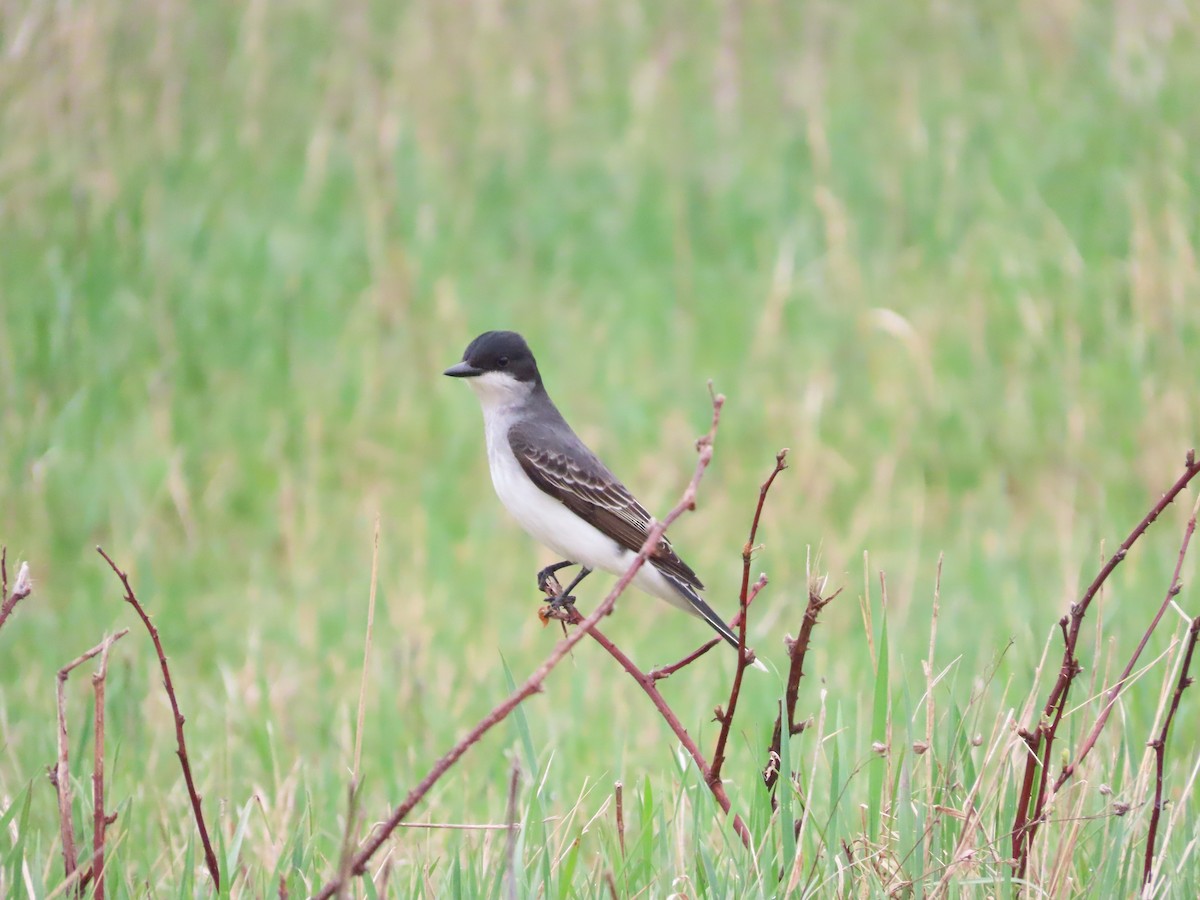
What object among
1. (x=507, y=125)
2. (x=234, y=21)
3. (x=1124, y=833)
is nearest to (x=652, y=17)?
(x=507, y=125)

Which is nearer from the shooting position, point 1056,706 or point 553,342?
point 1056,706

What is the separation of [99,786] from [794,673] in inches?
54.8

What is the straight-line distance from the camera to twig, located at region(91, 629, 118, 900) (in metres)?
2.74

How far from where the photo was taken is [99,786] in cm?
287

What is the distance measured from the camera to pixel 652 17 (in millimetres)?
12484

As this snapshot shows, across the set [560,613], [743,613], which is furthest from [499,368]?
[743,613]

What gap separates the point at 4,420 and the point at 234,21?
450 centimetres

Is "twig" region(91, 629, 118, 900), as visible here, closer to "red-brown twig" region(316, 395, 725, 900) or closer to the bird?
"red-brown twig" region(316, 395, 725, 900)

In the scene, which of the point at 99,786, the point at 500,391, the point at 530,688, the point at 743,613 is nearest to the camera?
the point at 530,688

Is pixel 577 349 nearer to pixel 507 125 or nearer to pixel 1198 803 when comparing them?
pixel 507 125

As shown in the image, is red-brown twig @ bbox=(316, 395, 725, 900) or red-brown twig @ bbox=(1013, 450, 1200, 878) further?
red-brown twig @ bbox=(1013, 450, 1200, 878)

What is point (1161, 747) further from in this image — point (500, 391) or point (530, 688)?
point (500, 391)

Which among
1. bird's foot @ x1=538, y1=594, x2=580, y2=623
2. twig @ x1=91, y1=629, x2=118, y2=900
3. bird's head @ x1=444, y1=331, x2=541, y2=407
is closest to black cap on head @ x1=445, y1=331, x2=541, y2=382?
bird's head @ x1=444, y1=331, x2=541, y2=407

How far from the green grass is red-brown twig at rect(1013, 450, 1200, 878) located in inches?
48.5
